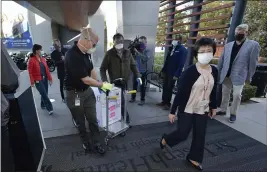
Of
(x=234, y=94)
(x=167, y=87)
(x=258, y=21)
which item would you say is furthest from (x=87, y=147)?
(x=258, y=21)

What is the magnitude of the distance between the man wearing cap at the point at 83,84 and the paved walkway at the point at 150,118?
0.67m

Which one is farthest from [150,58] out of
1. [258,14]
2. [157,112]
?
[258,14]

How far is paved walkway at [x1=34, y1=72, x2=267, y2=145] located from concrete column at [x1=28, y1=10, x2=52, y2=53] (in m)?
12.3

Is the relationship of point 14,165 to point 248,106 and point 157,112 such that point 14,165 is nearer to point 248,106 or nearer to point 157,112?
point 157,112

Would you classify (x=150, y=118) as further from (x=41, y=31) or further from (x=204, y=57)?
(x=41, y=31)

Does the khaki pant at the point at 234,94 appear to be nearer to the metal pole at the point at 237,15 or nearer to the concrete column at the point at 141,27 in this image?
the metal pole at the point at 237,15

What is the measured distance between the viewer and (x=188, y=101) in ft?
5.58

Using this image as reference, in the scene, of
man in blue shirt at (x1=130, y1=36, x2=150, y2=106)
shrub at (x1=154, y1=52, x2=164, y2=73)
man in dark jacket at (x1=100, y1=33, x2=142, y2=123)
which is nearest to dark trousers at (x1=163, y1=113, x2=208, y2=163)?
man in dark jacket at (x1=100, y1=33, x2=142, y2=123)

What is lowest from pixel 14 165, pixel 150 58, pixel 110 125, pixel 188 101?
pixel 110 125

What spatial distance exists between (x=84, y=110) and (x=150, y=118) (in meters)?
1.48

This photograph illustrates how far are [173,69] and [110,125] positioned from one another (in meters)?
1.62

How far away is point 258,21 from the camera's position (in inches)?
236

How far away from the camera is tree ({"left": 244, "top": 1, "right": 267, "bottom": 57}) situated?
230 inches

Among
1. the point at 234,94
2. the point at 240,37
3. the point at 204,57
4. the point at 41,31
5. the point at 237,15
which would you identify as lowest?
the point at 234,94
